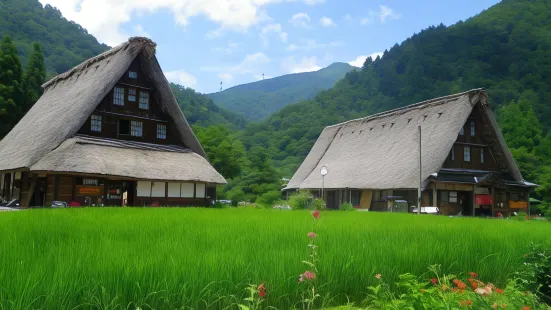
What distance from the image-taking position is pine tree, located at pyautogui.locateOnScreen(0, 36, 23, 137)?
32.0 m

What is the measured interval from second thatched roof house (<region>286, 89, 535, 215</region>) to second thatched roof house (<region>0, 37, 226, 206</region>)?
35.0ft

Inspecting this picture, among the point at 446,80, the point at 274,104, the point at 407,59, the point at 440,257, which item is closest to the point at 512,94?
the point at 446,80

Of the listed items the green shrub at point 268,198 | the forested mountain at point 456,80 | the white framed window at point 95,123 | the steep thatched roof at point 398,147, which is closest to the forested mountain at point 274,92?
the forested mountain at point 456,80

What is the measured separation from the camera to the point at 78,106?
21.1 metres

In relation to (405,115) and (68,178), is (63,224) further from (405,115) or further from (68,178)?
(405,115)

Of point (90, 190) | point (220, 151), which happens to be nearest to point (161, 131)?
point (90, 190)

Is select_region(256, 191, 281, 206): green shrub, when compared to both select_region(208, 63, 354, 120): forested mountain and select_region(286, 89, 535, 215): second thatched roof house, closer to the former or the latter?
select_region(286, 89, 535, 215): second thatched roof house

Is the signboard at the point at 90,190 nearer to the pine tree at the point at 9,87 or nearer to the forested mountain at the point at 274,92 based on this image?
the pine tree at the point at 9,87

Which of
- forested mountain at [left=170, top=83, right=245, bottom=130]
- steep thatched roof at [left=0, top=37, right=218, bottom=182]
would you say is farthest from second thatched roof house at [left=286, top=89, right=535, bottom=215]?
forested mountain at [left=170, top=83, right=245, bottom=130]

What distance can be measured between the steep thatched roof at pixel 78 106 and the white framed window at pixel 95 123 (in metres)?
0.94

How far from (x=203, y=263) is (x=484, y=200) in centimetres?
2665

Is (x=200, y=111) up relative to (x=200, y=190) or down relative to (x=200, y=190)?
up

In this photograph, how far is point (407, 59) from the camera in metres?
86.0

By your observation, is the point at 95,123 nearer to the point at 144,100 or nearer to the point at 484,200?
the point at 144,100
